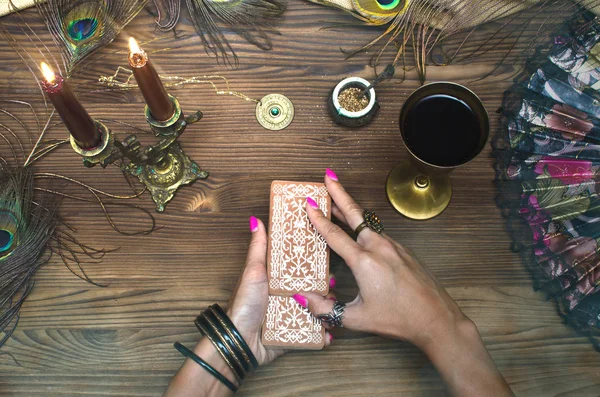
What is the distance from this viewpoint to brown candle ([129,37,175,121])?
68 centimetres

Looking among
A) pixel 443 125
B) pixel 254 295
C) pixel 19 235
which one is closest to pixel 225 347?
pixel 254 295

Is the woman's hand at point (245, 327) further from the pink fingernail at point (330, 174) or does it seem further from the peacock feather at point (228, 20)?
the peacock feather at point (228, 20)

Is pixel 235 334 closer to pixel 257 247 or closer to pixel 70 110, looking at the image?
pixel 257 247

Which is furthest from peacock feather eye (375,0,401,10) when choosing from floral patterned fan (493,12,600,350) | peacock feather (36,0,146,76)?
peacock feather (36,0,146,76)

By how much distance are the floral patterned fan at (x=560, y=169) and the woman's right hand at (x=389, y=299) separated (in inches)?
9.2

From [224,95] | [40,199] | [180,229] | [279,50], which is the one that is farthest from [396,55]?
[40,199]

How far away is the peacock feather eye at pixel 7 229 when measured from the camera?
0.97 m

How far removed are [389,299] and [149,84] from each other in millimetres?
593

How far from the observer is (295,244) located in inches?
36.1

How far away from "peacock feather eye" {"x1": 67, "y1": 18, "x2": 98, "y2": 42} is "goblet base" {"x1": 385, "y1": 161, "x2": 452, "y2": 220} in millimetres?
771

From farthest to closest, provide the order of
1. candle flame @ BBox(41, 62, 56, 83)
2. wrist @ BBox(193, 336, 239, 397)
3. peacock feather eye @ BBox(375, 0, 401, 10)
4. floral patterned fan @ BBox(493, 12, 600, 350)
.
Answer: peacock feather eye @ BBox(375, 0, 401, 10)
wrist @ BBox(193, 336, 239, 397)
floral patterned fan @ BBox(493, 12, 600, 350)
candle flame @ BBox(41, 62, 56, 83)

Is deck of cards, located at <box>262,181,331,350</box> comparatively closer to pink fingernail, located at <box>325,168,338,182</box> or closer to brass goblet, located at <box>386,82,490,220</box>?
pink fingernail, located at <box>325,168,338,182</box>

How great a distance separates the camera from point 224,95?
1015mm

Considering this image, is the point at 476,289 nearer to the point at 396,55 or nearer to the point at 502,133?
the point at 502,133
